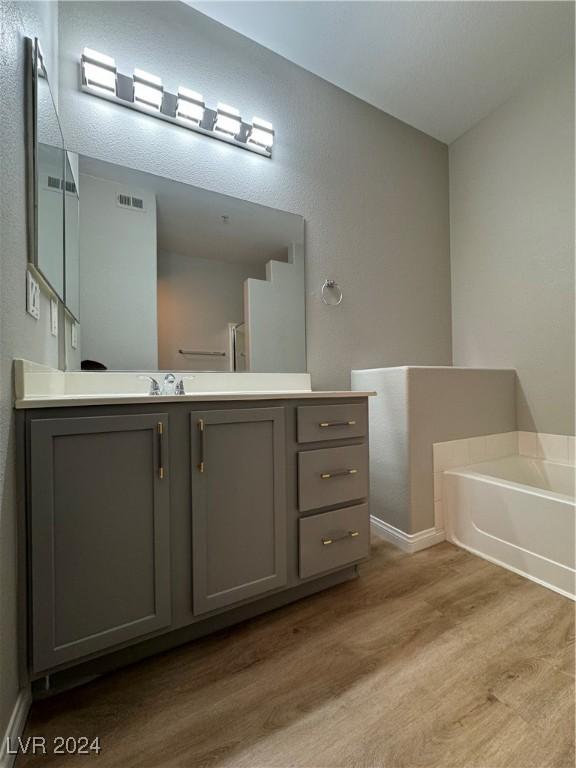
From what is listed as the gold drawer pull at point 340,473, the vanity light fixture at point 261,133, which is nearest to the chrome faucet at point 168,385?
the gold drawer pull at point 340,473

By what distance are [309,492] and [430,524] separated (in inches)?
39.3

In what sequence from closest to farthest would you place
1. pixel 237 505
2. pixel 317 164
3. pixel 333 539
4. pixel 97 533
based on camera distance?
pixel 97 533 < pixel 237 505 < pixel 333 539 < pixel 317 164

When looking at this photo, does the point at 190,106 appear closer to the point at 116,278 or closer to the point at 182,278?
the point at 182,278

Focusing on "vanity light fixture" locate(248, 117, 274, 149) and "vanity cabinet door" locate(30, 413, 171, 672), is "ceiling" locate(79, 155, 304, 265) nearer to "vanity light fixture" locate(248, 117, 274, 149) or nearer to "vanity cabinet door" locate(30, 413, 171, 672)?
"vanity light fixture" locate(248, 117, 274, 149)

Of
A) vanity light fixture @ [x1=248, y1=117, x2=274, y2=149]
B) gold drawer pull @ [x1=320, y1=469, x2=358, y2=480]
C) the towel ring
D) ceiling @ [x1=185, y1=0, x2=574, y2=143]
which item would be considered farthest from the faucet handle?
ceiling @ [x1=185, y1=0, x2=574, y2=143]

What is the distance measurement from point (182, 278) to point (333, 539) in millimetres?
1455

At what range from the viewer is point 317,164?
225 cm

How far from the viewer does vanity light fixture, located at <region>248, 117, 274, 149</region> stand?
6.51ft

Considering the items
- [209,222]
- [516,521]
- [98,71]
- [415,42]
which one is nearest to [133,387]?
[209,222]

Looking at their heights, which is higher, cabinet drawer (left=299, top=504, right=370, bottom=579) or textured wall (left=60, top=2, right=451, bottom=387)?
textured wall (left=60, top=2, right=451, bottom=387)

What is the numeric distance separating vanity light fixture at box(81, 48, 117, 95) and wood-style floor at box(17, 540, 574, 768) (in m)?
2.42

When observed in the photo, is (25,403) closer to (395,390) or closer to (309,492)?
(309,492)

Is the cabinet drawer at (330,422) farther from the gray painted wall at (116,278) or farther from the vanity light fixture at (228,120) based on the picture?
the vanity light fixture at (228,120)

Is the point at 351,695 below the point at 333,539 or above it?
below
